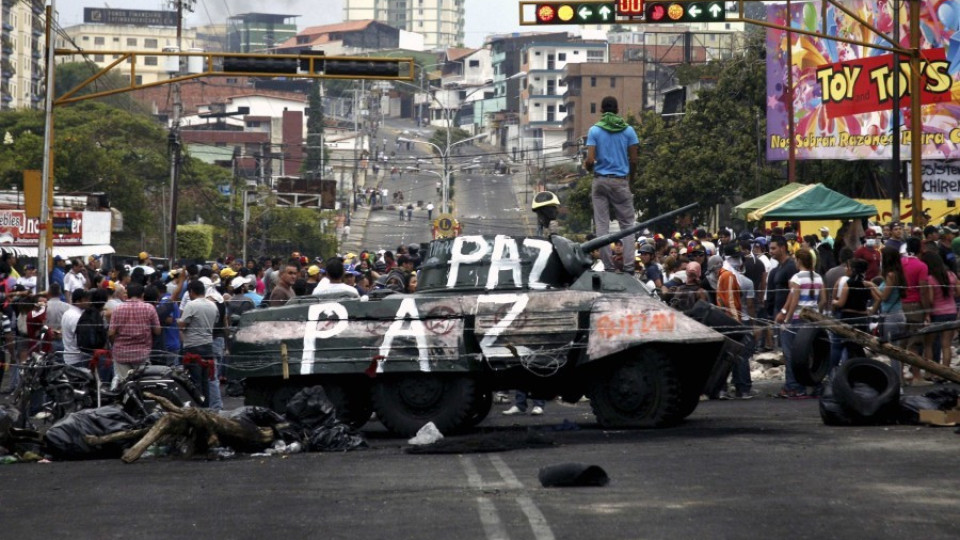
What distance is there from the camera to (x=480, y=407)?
16250 mm

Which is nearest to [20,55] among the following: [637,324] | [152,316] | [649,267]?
[649,267]

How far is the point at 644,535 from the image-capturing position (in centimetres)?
933

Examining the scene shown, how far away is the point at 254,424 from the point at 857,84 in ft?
82.5

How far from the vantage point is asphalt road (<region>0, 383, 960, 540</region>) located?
32.0 ft

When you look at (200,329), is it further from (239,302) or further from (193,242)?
(193,242)

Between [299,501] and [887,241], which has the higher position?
[887,241]

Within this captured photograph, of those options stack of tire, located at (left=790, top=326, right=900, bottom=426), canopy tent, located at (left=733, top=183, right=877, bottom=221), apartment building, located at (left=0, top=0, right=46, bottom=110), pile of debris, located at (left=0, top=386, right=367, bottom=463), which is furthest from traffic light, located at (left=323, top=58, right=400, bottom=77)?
apartment building, located at (left=0, top=0, right=46, bottom=110)

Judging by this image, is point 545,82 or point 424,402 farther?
→ point 545,82

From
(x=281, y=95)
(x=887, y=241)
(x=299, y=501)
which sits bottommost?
(x=299, y=501)

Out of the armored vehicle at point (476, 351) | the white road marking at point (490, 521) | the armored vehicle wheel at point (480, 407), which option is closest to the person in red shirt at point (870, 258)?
the armored vehicle at point (476, 351)

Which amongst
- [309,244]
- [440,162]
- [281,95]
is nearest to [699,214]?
[309,244]

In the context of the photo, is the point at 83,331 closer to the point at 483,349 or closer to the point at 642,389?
the point at 483,349

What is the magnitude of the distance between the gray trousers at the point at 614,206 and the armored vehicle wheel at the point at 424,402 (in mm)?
3762

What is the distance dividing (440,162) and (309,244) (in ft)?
164
